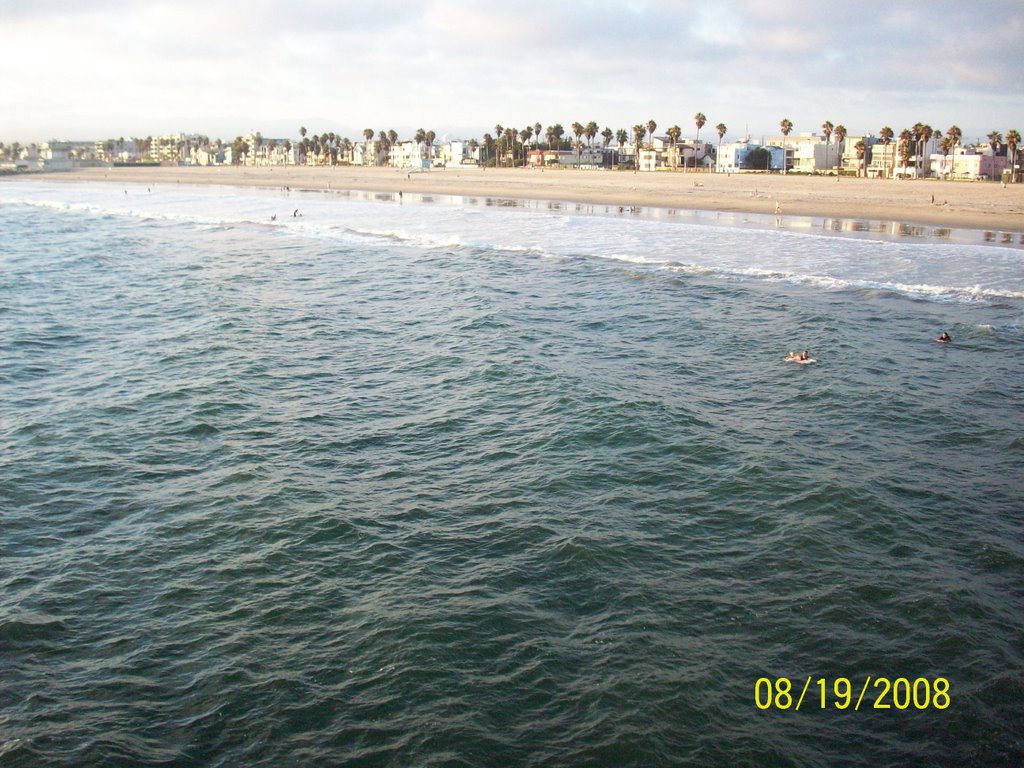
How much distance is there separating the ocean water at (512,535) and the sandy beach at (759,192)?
1184 inches

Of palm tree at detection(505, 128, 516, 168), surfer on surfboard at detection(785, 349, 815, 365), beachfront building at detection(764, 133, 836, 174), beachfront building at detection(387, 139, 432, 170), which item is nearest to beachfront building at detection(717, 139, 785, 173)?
beachfront building at detection(764, 133, 836, 174)

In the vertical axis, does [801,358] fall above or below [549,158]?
below

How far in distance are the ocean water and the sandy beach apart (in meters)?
30.1

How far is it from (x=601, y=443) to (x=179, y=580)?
8.75 m

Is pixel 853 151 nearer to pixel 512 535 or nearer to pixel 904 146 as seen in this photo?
pixel 904 146

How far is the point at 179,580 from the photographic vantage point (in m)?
11.7

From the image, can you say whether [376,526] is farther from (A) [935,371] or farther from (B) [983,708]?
(A) [935,371]

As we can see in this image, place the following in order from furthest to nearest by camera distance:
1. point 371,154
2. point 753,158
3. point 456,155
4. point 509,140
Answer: point 371,154, point 456,155, point 509,140, point 753,158

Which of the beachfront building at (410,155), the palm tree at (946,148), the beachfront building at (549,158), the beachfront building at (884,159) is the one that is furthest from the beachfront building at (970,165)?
the beachfront building at (410,155)

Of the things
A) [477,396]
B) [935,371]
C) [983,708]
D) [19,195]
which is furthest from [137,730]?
[19,195]

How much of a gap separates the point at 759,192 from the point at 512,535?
226ft

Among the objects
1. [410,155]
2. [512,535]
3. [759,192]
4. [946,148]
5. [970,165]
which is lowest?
[512,535]

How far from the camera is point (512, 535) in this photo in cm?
1295

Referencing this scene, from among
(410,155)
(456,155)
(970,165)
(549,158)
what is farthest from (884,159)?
(410,155)
